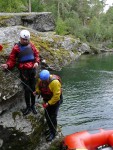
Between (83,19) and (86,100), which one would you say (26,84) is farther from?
(83,19)

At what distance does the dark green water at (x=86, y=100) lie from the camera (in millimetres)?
22342

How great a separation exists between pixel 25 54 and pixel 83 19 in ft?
301

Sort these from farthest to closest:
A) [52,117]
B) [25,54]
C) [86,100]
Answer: [86,100]
[52,117]
[25,54]

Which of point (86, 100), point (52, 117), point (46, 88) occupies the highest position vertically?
point (46, 88)

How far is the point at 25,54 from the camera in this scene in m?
10.0

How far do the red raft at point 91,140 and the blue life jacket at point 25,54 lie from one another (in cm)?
385

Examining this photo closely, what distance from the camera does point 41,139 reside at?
11586 millimetres

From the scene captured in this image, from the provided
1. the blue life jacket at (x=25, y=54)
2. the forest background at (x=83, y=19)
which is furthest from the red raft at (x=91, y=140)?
the forest background at (x=83, y=19)

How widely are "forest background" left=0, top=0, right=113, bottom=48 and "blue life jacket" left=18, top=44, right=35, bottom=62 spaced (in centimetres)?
6007

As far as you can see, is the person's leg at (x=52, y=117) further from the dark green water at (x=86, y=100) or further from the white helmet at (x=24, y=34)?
the dark green water at (x=86, y=100)

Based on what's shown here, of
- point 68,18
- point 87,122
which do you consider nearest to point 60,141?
point 87,122

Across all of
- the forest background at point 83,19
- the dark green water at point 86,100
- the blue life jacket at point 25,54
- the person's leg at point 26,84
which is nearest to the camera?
the blue life jacket at point 25,54

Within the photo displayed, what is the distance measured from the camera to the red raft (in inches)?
444

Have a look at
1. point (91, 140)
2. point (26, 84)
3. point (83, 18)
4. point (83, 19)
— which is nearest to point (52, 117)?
point (26, 84)
